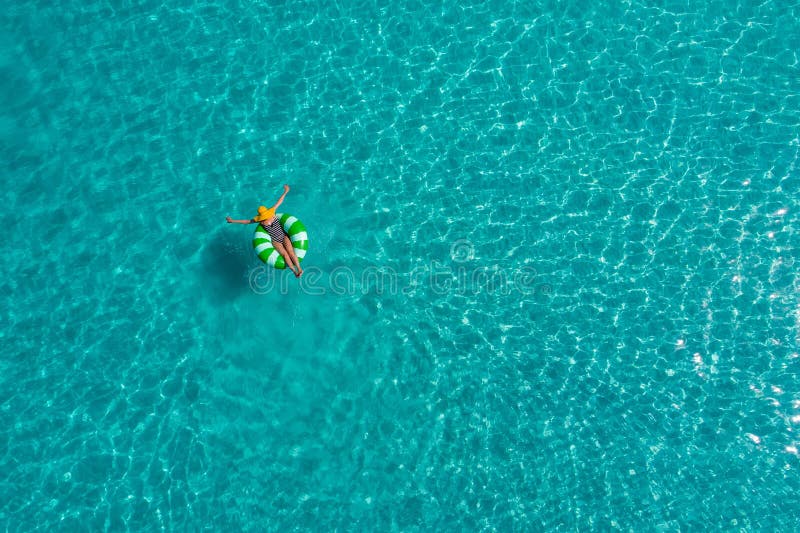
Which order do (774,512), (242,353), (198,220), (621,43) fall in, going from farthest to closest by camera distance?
(621,43) → (198,220) → (242,353) → (774,512)

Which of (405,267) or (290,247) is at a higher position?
(290,247)

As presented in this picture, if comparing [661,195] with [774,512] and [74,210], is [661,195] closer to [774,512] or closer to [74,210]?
[774,512]

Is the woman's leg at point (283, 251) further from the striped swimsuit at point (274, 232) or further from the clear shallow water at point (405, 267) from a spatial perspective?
the clear shallow water at point (405, 267)

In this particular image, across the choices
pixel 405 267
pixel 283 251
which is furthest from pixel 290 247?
pixel 405 267

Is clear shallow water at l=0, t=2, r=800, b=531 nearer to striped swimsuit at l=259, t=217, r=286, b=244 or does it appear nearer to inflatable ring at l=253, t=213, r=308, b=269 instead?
inflatable ring at l=253, t=213, r=308, b=269

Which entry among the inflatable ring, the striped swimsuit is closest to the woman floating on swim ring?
the striped swimsuit

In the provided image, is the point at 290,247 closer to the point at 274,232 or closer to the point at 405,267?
the point at 274,232

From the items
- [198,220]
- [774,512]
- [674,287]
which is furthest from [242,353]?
[774,512]
